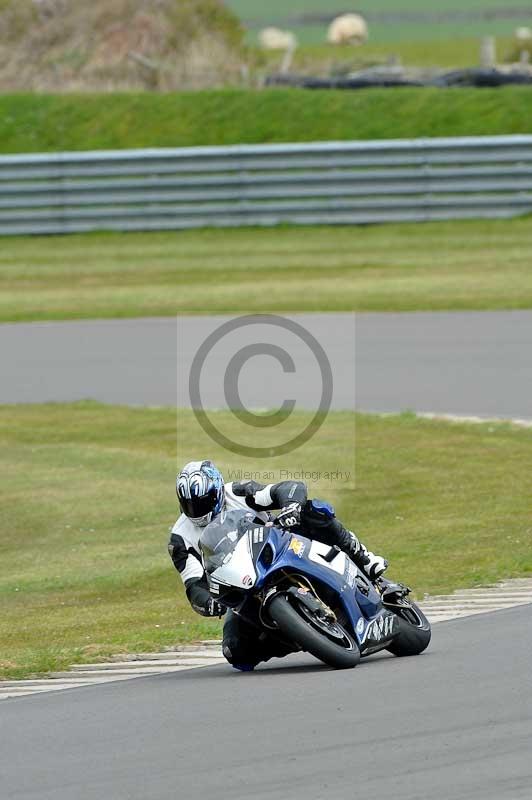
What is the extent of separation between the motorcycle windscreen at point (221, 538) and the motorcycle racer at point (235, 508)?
20 cm

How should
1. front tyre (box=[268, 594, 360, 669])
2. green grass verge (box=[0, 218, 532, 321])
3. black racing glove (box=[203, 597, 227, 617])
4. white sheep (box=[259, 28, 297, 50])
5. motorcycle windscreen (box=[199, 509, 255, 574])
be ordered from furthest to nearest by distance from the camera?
white sheep (box=[259, 28, 297, 50]) → green grass verge (box=[0, 218, 532, 321]) → black racing glove (box=[203, 597, 227, 617]) → motorcycle windscreen (box=[199, 509, 255, 574]) → front tyre (box=[268, 594, 360, 669])

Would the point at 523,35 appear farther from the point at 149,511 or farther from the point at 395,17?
the point at 149,511

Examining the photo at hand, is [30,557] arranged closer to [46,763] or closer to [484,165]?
[46,763]

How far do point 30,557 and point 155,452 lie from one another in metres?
3.39

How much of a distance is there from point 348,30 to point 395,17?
624cm

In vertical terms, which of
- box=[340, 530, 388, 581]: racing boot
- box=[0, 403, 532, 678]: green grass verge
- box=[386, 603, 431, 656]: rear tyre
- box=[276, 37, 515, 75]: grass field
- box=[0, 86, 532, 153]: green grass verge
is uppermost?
box=[276, 37, 515, 75]: grass field

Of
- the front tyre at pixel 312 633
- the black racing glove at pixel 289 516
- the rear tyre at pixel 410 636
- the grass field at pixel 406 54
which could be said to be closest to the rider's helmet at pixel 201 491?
the black racing glove at pixel 289 516

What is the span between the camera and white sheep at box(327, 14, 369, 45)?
54219 mm

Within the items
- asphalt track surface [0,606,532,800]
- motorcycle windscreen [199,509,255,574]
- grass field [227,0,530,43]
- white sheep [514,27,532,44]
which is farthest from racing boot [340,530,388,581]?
white sheep [514,27,532,44]

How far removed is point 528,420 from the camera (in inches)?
603

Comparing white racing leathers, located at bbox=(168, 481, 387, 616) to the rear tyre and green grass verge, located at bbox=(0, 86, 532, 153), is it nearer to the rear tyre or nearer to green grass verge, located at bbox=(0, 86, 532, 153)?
the rear tyre

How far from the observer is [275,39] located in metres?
55.5

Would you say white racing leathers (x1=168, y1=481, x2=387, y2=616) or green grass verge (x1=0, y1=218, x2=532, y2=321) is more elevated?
white racing leathers (x1=168, y1=481, x2=387, y2=616)

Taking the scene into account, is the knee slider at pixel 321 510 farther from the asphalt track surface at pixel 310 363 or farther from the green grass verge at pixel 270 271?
the green grass verge at pixel 270 271
